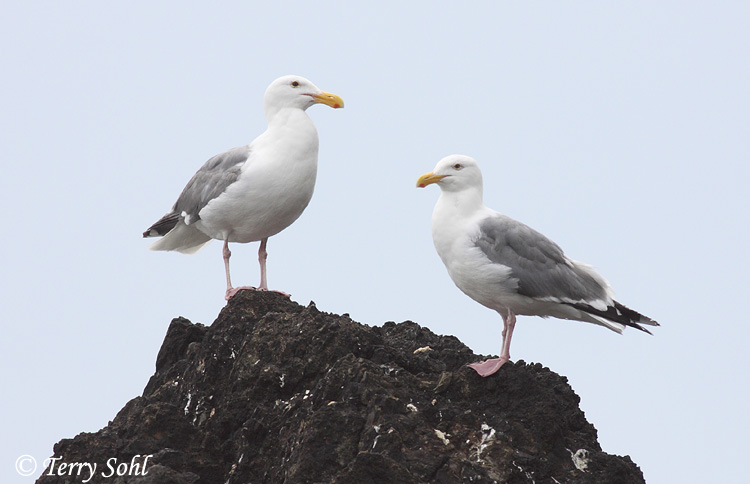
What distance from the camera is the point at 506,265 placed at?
11188 mm

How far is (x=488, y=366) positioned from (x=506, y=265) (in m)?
1.19

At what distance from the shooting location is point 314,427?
30.6ft

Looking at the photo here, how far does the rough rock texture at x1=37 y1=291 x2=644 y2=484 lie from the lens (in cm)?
930

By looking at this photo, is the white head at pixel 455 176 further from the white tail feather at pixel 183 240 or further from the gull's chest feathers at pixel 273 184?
the white tail feather at pixel 183 240

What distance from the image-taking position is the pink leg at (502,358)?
10.6 metres

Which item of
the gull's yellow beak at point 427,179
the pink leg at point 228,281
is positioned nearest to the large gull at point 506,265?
the gull's yellow beak at point 427,179

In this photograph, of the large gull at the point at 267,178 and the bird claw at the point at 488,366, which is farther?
the large gull at the point at 267,178

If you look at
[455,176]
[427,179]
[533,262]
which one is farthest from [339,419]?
[455,176]

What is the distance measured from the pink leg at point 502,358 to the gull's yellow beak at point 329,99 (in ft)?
12.1

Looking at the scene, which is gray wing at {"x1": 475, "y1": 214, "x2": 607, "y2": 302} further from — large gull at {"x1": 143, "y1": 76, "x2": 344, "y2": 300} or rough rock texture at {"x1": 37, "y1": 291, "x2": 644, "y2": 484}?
large gull at {"x1": 143, "y1": 76, "x2": 344, "y2": 300}

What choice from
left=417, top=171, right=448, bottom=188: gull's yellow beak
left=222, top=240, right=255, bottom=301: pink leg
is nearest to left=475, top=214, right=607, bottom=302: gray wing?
left=417, top=171, right=448, bottom=188: gull's yellow beak

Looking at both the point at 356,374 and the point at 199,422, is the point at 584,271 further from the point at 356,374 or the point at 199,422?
the point at 199,422

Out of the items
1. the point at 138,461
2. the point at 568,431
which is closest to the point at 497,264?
the point at 568,431

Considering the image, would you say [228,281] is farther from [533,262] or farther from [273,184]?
[533,262]
